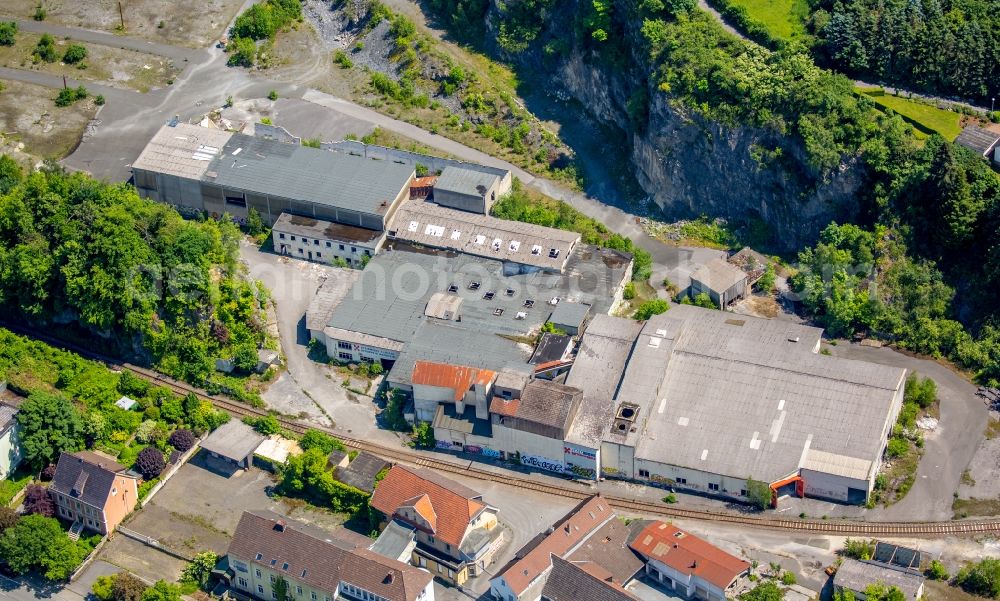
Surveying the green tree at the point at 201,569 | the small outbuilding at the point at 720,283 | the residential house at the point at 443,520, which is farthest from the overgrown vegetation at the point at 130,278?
the small outbuilding at the point at 720,283

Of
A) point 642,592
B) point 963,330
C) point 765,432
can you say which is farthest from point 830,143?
point 642,592

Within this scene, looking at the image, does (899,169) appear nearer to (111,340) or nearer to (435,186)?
(435,186)

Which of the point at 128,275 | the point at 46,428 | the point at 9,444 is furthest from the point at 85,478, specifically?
the point at 128,275

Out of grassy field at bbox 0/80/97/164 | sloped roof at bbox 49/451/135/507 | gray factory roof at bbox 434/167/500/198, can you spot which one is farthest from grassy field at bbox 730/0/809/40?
sloped roof at bbox 49/451/135/507

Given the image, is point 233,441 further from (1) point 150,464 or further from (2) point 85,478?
(2) point 85,478

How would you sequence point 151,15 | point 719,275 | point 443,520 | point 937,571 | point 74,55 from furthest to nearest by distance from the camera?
1. point 151,15
2. point 74,55
3. point 719,275
4. point 443,520
5. point 937,571

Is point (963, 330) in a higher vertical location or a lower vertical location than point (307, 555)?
higher
